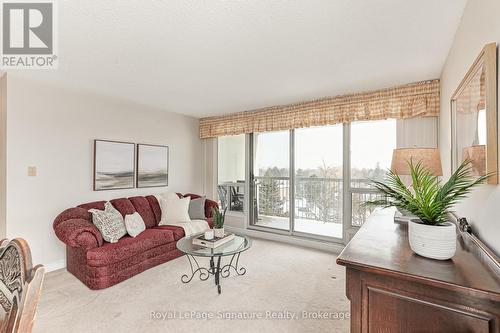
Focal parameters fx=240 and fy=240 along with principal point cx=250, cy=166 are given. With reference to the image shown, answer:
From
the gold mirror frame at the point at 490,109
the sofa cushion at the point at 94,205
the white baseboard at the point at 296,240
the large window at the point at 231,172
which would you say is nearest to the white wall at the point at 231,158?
the large window at the point at 231,172

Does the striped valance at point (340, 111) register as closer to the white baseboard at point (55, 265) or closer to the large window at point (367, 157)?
the large window at point (367, 157)

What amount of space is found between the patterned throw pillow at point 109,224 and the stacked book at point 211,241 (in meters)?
1.03

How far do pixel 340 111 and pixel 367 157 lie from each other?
2.60ft

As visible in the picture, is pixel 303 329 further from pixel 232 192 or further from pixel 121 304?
pixel 232 192

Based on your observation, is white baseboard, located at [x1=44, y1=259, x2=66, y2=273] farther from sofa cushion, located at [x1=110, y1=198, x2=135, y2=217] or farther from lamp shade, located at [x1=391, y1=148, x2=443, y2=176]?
lamp shade, located at [x1=391, y1=148, x2=443, y2=176]

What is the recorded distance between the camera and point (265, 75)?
9.26ft

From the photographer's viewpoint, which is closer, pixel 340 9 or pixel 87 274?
pixel 340 9

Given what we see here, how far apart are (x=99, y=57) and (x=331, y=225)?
3830 mm

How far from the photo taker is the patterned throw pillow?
2883 millimetres

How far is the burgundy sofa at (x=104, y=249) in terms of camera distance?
259 centimetres

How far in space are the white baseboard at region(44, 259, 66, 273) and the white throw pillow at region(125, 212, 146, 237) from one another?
985 mm

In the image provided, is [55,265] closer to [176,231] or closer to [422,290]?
[176,231]

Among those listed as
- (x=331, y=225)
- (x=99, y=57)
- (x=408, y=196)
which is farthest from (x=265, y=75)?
(x=331, y=225)

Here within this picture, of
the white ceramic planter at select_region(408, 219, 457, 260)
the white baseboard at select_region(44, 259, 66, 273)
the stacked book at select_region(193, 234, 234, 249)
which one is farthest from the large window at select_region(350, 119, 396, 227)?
the white baseboard at select_region(44, 259, 66, 273)
